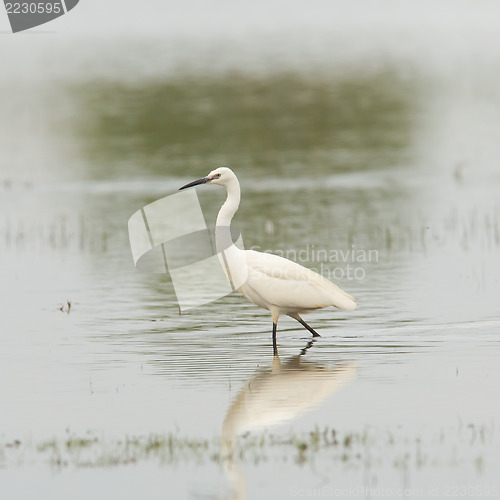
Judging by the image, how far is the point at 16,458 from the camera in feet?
34.5

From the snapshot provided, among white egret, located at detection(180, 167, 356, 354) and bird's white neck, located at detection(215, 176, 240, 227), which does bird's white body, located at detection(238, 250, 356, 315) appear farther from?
bird's white neck, located at detection(215, 176, 240, 227)

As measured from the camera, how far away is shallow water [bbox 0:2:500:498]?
10203 mm

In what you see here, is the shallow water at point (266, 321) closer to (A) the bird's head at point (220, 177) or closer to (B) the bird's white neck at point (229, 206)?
(B) the bird's white neck at point (229, 206)

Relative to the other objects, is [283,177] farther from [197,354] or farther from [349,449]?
[349,449]

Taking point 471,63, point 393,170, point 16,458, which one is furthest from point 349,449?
point 471,63

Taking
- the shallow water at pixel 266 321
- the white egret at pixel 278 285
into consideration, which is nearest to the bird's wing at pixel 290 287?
the white egret at pixel 278 285

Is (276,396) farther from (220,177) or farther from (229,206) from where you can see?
(220,177)

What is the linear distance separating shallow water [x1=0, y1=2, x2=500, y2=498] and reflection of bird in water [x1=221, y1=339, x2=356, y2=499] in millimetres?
32

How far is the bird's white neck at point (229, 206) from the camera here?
52.0ft

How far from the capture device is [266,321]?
56.3 feet

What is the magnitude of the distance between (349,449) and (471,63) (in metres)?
80.2

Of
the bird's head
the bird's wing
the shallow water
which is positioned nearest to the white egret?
the bird's wing

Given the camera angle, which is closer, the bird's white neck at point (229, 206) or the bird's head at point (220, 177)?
the bird's white neck at point (229, 206)

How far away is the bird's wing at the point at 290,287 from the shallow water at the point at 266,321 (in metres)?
0.51
